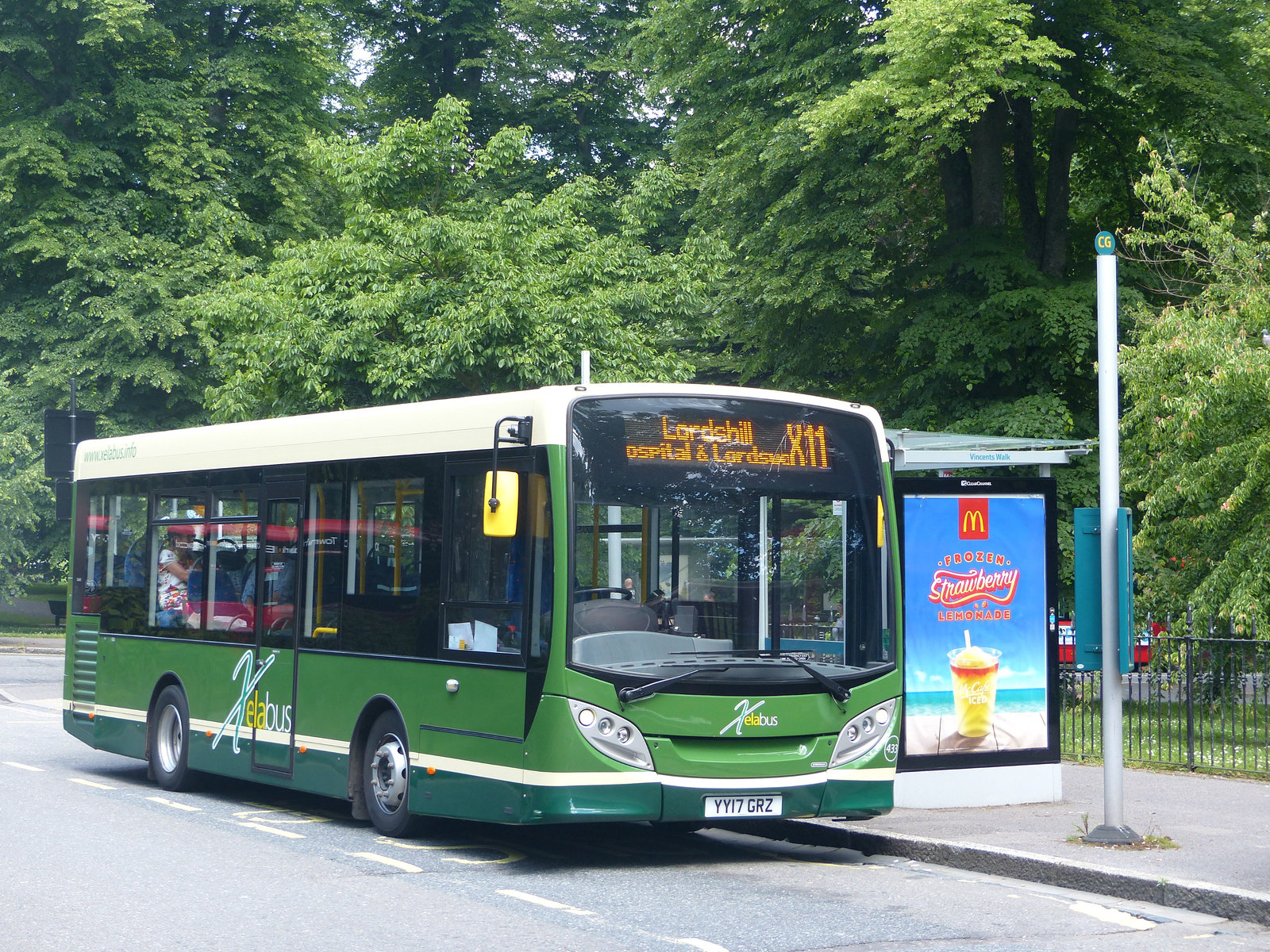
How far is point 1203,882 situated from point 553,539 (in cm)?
394

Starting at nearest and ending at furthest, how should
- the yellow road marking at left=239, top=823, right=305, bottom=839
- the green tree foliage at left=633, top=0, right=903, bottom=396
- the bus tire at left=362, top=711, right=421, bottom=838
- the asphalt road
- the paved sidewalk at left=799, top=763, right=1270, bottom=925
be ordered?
the asphalt road
the paved sidewalk at left=799, top=763, right=1270, bottom=925
the bus tire at left=362, top=711, right=421, bottom=838
the yellow road marking at left=239, top=823, right=305, bottom=839
the green tree foliage at left=633, top=0, right=903, bottom=396

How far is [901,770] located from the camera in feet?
35.8

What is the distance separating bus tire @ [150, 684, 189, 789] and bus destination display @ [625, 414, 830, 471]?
5539 mm

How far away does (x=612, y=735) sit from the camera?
8.69 meters

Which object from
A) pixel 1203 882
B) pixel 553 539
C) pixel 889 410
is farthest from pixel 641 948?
pixel 889 410

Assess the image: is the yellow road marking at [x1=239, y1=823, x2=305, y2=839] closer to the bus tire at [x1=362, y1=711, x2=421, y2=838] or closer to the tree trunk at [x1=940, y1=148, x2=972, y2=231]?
the bus tire at [x1=362, y1=711, x2=421, y2=838]

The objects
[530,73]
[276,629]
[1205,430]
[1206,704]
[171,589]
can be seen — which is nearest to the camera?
[276,629]

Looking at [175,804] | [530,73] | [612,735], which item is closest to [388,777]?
[612,735]

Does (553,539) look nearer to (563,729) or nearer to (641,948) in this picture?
(563,729)

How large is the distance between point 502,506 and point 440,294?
13244 mm

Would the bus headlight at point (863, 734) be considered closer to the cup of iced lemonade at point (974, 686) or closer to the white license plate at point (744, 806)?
the white license plate at point (744, 806)

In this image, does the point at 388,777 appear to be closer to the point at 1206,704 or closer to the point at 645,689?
the point at 645,689

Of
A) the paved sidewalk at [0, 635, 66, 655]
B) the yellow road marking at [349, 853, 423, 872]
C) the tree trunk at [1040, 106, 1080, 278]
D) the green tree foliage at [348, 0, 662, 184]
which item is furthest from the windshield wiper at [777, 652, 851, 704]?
the green tree foliage at [348, 0, 662, 184]

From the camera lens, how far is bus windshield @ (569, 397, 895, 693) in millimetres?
8906
